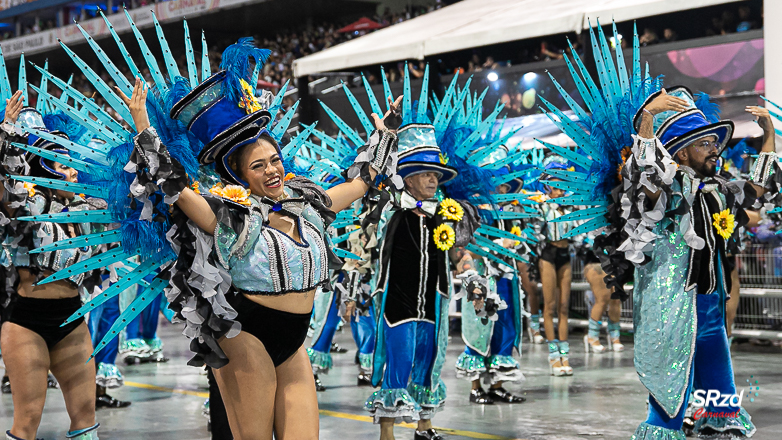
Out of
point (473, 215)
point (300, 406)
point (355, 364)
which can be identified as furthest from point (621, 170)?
point (355, 364)

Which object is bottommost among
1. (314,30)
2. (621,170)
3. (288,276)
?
(288,276)

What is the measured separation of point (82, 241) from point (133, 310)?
12.4 inches

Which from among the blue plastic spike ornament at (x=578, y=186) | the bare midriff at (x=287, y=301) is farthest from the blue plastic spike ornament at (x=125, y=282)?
the blue plastic spike ornament at (x=578, y=186)

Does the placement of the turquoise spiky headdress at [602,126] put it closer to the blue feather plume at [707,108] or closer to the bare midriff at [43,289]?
the blue feather plume at [707,108]

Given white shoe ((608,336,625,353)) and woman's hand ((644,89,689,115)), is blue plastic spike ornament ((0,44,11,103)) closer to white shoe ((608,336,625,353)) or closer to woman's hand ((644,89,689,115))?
woman's hand ((644,89,689,115))

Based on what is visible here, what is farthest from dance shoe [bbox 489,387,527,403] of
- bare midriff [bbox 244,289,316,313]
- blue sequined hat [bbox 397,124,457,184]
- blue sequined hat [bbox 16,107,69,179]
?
bare midriff [bbox 244,289,316,313]

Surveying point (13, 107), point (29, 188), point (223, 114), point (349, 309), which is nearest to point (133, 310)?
point (223, 114)

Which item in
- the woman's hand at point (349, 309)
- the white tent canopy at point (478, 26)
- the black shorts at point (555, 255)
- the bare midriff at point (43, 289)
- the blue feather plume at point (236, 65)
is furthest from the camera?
the white tent canopy at point (478, 26)

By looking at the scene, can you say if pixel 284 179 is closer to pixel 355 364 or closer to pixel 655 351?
pixel 655 351

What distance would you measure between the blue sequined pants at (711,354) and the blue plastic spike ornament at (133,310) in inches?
101

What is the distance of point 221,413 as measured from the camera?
13.2 ft

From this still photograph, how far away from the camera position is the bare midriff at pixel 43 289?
4.71 m

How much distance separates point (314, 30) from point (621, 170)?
19277mm

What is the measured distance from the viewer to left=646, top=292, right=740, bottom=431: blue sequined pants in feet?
14.5
